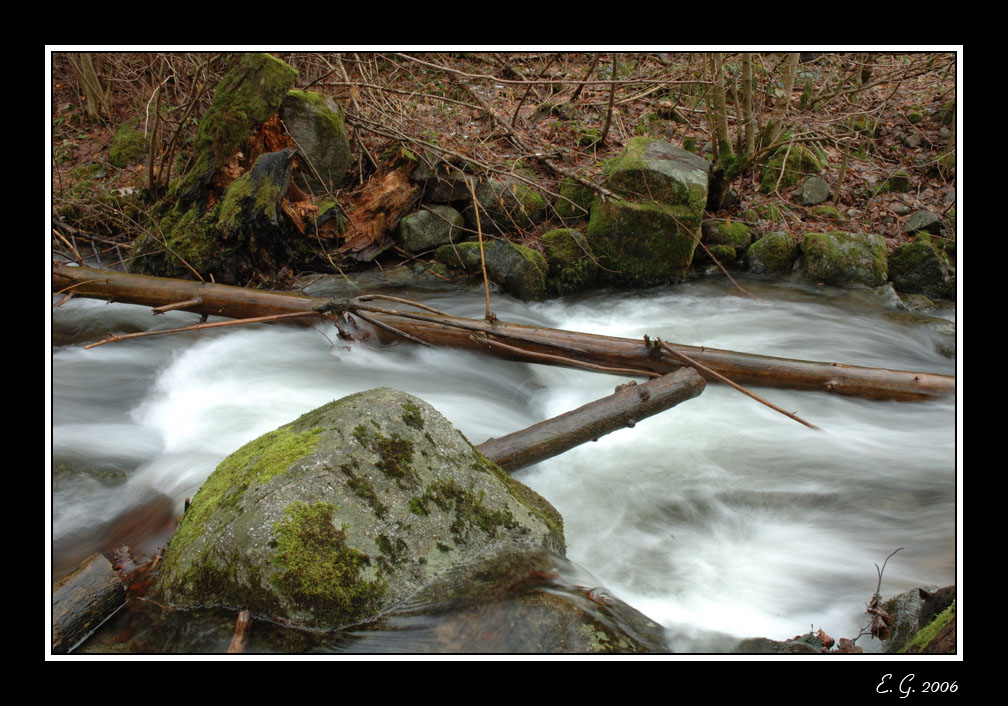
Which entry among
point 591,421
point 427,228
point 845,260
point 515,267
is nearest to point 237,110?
point 427,228

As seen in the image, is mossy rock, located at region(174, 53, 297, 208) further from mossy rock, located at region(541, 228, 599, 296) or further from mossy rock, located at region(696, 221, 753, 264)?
mossy rock, located at region(696, 221, 753, 264)

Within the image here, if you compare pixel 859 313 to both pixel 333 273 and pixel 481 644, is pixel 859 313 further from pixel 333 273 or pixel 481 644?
pixel 481 644

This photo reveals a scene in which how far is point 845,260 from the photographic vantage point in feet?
26.4

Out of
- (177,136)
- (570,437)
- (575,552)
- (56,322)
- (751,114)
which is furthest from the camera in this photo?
(751,114)

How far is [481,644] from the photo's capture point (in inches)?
91.0

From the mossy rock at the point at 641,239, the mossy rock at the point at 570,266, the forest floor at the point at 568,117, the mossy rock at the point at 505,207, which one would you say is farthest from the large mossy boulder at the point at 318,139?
the mossy rock at the point at 641,239

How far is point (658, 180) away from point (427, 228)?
8.95ft

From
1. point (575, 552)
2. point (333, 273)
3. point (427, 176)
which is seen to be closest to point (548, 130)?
point (427, 176)

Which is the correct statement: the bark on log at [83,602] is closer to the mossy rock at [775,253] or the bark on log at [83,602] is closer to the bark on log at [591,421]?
the bark on log at [591,421]

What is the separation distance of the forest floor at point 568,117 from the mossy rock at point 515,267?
75 centimetres

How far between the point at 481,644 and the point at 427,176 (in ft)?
21.2

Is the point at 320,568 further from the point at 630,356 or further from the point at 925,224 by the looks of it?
the point at 925,224

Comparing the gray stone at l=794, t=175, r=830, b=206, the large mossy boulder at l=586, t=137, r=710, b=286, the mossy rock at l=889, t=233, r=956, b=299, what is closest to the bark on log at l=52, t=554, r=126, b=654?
A: the large mossy boulder at l=586, t=137, r=710, b=286

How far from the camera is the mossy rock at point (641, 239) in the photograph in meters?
7.53
